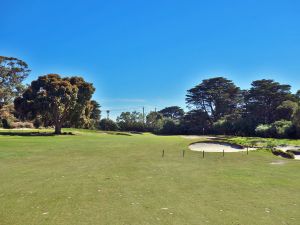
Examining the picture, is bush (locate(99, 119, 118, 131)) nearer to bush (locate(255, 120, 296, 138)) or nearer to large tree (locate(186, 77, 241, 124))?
large tree (locate(186, 77, 241, 124))

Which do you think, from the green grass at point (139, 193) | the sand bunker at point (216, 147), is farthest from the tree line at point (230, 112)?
the green grass at point (139, 193)

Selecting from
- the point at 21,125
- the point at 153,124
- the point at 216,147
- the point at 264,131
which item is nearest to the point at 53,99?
the point at 216,147

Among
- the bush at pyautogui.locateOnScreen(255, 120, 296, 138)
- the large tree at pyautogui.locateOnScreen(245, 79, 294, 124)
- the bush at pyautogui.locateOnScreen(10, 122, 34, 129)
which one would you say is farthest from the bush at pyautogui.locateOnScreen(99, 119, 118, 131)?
the bush at pyautogui.locateOnScreen(255, 120, 296, 138)

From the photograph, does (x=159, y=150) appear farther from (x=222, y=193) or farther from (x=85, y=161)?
(x=222, y=193)

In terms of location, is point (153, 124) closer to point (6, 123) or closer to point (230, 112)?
point (230, 112)

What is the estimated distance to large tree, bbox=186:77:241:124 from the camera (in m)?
84.8

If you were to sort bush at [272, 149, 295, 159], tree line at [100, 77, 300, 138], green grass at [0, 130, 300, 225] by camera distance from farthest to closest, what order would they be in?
tree line at [100, 77, 300, 138]
bush at [272, 149, 295, 159]
green grass at [0, 130, 300, 225]

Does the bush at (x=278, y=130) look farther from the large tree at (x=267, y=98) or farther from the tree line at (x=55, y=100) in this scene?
the tree line at (x=55, y=100)

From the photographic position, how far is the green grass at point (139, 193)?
8398 mm

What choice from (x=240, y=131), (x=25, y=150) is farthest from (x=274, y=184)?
(x=240, y=131)

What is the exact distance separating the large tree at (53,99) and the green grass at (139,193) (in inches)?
1101

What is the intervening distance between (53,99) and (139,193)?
128ft

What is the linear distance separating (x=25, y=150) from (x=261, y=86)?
209 feet

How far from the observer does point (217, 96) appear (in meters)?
84.8
